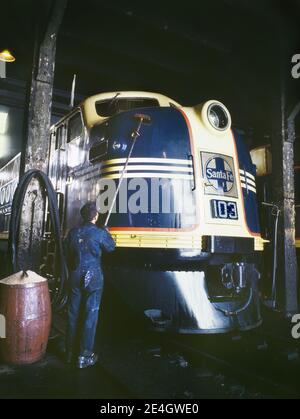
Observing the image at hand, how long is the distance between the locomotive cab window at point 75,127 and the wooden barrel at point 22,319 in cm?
239

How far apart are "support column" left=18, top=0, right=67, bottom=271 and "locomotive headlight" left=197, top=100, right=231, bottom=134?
6.35ft

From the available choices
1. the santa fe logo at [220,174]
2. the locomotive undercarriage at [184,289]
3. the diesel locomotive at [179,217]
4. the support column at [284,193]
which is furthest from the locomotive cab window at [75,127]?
the support column at [284,193]

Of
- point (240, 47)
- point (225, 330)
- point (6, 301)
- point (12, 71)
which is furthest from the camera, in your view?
point (12, 71)

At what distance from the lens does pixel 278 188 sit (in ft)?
21.5

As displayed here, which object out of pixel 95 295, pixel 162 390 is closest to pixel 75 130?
pixel 95 295

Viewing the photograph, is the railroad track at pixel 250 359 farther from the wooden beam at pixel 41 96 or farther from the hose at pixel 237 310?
the wooden beam at pixel 41 96

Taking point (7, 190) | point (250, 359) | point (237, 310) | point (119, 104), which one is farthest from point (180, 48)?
point (250, 359)

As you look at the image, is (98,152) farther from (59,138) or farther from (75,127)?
(59,138)

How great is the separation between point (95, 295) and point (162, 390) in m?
1.08

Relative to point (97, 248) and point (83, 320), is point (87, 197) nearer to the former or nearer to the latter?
point (97, 248)

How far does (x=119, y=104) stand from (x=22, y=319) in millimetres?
3331

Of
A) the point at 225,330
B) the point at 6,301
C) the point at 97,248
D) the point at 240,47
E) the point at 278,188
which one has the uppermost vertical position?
the point at 240,47

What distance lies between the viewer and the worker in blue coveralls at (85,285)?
11.1 feet

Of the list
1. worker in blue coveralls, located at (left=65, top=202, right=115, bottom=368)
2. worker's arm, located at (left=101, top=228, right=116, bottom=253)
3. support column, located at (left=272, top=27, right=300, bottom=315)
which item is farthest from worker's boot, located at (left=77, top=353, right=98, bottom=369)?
support column, located at (left=272, top=27, right=300, bottom=315)
